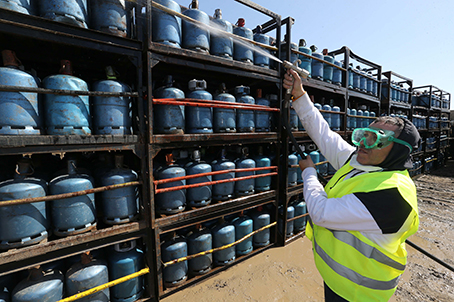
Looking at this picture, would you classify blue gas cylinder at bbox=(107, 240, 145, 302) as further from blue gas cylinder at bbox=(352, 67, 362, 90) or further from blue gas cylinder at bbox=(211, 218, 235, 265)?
blue gas cylinder at bbox=(352, 67, 362, 90)

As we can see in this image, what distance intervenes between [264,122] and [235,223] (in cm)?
202

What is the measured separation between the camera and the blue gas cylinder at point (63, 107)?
220 cm

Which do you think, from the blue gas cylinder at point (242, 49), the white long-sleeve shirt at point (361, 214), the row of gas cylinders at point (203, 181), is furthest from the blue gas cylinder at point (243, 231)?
the blue gas cylinder at point (242, 49)

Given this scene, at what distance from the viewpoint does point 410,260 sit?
4.16 meters

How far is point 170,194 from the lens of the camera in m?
3.06

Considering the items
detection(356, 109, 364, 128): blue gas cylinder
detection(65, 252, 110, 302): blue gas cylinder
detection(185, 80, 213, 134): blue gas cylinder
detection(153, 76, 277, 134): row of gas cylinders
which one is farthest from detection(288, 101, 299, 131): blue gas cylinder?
detection(65, 252, 110, 302): blue gas cylinder

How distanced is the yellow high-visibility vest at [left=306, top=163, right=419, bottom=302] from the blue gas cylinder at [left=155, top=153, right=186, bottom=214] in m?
2.07

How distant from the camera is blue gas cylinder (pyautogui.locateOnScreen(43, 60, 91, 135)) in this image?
220 cm

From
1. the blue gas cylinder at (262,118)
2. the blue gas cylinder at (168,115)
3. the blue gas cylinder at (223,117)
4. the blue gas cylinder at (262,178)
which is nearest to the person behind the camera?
the blue gas cylinder at (168,115)

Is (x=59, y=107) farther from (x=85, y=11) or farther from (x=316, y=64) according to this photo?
(x=316, y=64)

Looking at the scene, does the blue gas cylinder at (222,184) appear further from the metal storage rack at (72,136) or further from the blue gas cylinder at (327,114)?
the blue gas cylinder at (327,114)

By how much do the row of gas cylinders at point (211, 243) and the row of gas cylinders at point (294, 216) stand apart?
372 mm

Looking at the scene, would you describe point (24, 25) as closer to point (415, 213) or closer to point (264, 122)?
point (264, 122)

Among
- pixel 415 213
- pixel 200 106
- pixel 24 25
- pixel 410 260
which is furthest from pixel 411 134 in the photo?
pixel 410 260
